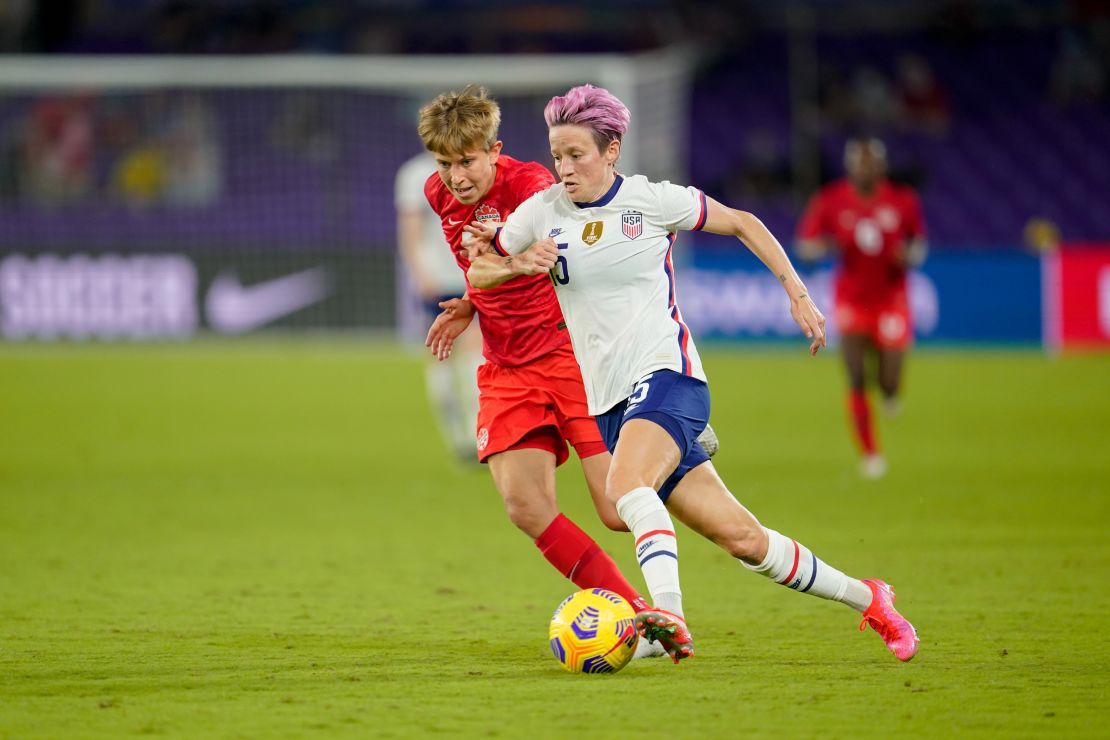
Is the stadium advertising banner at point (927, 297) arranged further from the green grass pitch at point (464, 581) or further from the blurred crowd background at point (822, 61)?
the green grass pitch at point (464, 581)

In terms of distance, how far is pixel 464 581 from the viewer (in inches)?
313

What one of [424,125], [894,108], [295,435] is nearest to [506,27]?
[894,108]

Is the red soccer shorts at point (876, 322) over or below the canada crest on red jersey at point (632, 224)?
below

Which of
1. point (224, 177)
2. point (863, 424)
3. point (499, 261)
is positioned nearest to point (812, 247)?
point (863, 424)

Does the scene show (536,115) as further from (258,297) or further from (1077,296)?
(1077,296)

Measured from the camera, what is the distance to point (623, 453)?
5672 mm

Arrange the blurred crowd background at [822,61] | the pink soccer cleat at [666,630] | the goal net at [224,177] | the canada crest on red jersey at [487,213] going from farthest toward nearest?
the blurred crowd background at [822,61]
the goal net at [224,177]
the canada crest on red jersey at [487,213]
the pink soccer cleat at [666,630]

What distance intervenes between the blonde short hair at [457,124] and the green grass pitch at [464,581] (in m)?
1.93

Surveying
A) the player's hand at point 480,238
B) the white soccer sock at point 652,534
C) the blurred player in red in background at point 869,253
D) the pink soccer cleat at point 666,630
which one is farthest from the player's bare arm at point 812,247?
the pink soccer cleat at point 666,630

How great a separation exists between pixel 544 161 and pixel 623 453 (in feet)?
56.6

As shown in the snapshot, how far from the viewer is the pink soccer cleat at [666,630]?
17.6ft

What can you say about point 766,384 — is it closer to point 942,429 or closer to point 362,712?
point 942,429

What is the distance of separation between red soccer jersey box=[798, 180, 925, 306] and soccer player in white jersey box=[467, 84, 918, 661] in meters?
6.53

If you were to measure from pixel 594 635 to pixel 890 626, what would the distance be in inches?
42.5
